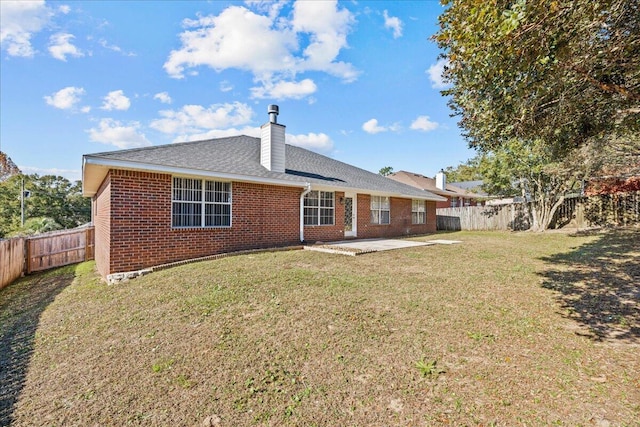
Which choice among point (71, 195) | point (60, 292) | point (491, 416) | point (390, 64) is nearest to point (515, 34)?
point (491, 416)

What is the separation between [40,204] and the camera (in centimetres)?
2942

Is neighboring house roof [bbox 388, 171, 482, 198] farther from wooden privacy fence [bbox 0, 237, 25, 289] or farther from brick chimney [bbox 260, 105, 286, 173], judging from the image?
wooden privacy fence [bbox 0, 237, 25, 289]

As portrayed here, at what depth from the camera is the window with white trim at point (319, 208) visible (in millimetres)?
12188

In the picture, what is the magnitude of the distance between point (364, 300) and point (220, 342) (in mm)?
2392

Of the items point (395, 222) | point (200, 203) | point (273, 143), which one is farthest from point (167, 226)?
point (395, 222)

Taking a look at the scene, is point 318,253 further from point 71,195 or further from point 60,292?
point 71,195

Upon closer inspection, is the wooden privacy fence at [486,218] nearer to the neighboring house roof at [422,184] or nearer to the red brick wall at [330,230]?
the neighboring house roof at [422,184]

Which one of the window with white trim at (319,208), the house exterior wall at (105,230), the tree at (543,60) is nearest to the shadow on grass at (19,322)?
the house exterior wall at (105,230)

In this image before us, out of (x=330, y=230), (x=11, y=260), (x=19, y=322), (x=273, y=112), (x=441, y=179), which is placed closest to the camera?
(x=19, y=322)

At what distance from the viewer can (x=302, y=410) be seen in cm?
266

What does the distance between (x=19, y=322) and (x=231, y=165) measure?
628 centimetres

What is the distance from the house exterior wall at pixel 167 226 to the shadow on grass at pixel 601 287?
25.7 ft

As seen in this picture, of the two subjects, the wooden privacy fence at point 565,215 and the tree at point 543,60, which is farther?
the wooden privacy fence at point 565,215

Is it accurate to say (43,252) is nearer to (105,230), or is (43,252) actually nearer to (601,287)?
(105,230)
